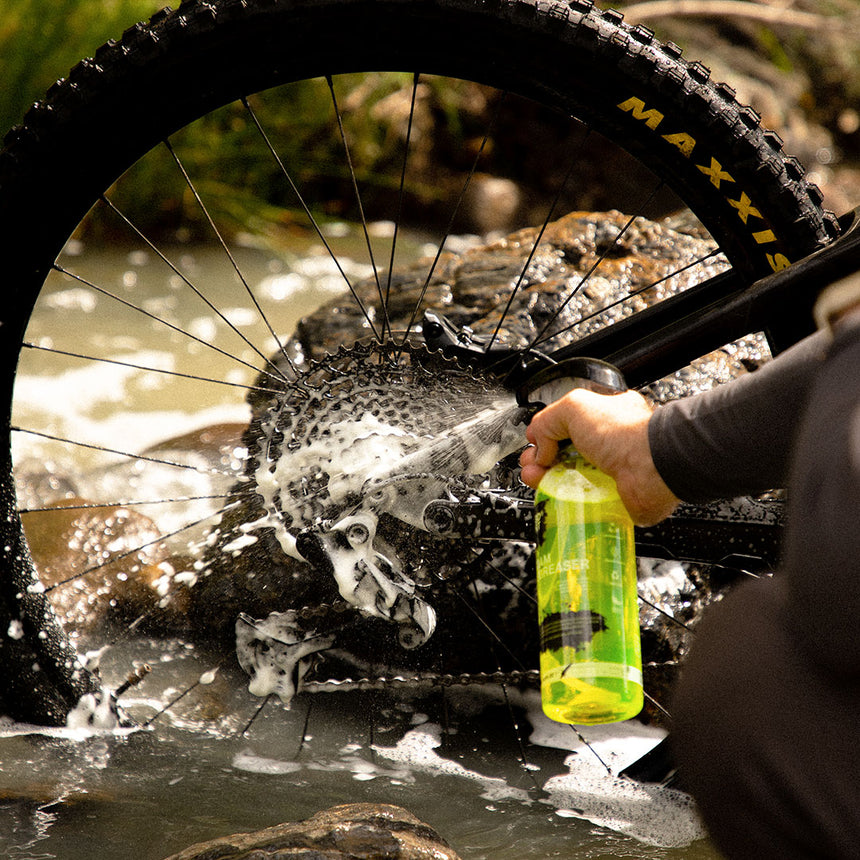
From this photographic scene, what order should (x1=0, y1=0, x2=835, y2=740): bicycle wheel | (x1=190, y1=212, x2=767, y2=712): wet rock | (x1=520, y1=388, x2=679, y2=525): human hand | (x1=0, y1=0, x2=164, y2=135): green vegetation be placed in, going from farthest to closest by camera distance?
(x1=0, y1=0, x2=164, y2=135): green vegetation
(x1=190, y1=212, x2=767, y2=712): wet rock
(x1=0, y1=0, x2=835, y2=740): bicycle wheel
(x1=520, y1=388, x2=679, y2=525): human hand

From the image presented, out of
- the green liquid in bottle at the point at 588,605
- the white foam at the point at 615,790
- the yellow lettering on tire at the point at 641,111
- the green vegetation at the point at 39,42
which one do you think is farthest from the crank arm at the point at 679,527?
the green vegetation at the point at 39,42

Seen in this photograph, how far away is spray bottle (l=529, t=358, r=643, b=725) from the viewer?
4.37 ft

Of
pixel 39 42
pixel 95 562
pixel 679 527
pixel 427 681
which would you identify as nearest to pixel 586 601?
pixel 679 527

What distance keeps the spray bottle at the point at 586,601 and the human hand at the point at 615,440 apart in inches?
1.5

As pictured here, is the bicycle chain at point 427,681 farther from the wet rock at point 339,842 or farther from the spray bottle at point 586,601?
the spray bottle at point 586,601

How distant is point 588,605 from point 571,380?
361 mm

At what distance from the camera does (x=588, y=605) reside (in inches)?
53.0

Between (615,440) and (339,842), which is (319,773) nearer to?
(339,842)

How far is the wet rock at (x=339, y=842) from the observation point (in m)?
1.39

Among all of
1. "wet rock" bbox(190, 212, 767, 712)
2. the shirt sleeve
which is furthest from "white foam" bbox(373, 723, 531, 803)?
the shirt sleeve

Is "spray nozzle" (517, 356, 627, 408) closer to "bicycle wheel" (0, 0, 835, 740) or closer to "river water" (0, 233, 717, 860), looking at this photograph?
"bicycle wheel" (0, 0, 835, 740)

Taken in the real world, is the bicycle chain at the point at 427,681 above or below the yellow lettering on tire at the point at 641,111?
below

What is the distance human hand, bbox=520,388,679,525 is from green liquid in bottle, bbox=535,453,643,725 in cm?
4

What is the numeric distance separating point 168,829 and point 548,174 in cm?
609
